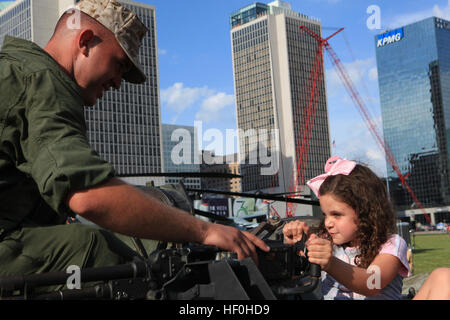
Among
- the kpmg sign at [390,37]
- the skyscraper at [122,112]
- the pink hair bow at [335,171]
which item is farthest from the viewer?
the kpmg sign at [390,37]

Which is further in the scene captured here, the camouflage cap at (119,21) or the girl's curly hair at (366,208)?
the girl's curly hair at (366,208)

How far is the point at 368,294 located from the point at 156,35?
145022 millimetres

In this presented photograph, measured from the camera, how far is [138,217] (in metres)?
1.79

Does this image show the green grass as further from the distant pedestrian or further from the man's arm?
the man's arm

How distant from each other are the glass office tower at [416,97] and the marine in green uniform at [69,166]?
157m

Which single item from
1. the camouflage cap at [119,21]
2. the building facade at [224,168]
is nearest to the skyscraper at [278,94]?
the building facade at [224,168]

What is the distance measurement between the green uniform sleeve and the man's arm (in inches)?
1.8

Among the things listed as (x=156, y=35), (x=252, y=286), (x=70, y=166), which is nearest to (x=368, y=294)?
(x=252, y=286)

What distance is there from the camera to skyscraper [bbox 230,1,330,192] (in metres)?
170

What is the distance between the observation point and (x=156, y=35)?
5591 inches

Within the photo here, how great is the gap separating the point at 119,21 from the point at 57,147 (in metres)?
0.79

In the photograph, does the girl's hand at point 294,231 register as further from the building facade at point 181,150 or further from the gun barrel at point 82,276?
the building facade at point 181,150

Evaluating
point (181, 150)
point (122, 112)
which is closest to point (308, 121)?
point (181, 150)

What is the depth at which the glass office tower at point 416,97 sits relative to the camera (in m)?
154
